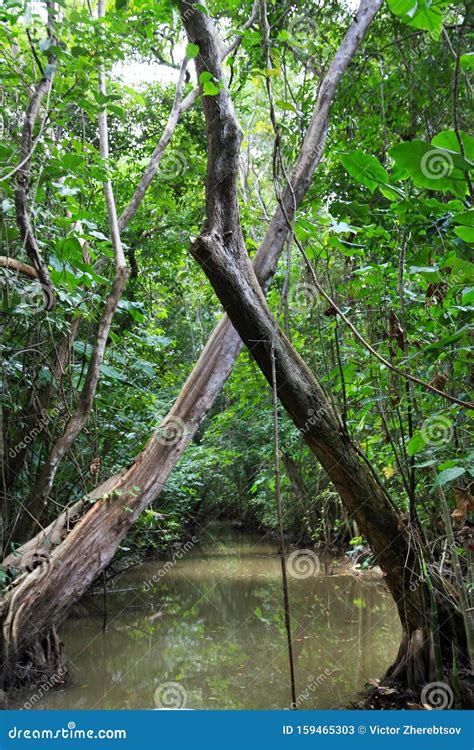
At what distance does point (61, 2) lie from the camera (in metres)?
2.40

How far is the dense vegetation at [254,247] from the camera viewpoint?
2273 mm

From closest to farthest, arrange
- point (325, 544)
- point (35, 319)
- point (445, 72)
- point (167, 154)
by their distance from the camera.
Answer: point (445, 72) < point (35, 319) < point (167, 154) < point (325, 544)

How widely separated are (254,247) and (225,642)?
146 inches

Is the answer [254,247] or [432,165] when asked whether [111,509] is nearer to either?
[254,247]

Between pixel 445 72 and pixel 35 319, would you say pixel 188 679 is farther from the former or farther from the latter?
pixel 445 72

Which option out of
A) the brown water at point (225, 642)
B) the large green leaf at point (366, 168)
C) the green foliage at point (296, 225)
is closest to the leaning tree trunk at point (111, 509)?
the green foliage at point (296, 225)

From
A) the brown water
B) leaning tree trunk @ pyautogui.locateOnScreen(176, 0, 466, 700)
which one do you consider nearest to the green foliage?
leaning tree trunk @ pyautogui.locateOnScreen(176, 0, 466, 700)

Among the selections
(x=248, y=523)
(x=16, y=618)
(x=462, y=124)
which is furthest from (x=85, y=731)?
(x=248, y=523)

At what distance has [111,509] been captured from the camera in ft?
14.5

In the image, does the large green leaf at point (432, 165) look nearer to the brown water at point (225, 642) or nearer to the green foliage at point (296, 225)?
the green foliage at point (296, 225)

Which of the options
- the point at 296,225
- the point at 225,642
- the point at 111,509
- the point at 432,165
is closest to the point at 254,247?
the point at 111,509

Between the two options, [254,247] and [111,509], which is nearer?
[111,509]

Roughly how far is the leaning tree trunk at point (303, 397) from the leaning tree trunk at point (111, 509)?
1.13 meters

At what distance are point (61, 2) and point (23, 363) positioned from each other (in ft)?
9.02
